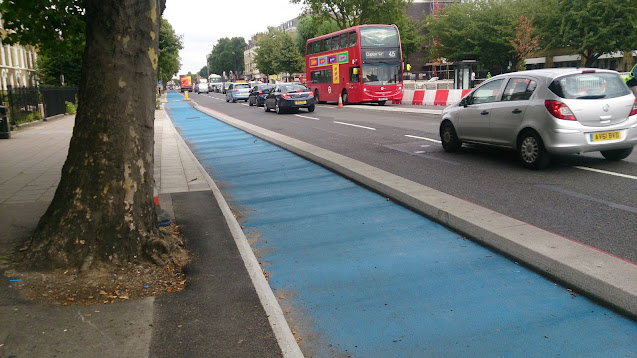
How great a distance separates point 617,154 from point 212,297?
25.9 feet

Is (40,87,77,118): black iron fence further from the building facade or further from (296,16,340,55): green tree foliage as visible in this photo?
(296,16,340,55): green tree foliage

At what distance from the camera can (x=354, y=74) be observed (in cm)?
2945

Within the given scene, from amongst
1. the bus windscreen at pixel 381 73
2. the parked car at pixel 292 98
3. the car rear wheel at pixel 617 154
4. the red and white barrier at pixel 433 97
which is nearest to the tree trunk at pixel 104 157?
the car rear wheel at pixel 617 154

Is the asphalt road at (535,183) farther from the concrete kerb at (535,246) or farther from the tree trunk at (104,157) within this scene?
the tree trunk at (104,157)

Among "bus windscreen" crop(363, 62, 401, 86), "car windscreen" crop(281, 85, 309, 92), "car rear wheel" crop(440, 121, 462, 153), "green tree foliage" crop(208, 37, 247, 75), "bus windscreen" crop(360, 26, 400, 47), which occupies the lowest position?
"car rear wheel" crop(440, 121, 462, 153)

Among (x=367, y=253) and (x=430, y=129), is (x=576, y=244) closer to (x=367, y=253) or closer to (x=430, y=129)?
(x=367, y=253)

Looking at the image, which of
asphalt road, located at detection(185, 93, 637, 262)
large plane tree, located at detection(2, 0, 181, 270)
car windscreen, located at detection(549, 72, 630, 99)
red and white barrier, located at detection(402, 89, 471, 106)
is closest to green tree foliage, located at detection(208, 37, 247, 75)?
red and white barrier, located at detection(402, 89, 471, 106)

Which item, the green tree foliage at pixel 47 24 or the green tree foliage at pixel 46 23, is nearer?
the green tree foliage at pixel 46 23

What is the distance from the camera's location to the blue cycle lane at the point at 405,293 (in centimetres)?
333

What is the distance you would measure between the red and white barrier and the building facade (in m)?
27.0

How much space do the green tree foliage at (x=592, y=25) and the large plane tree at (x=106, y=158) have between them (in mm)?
44924

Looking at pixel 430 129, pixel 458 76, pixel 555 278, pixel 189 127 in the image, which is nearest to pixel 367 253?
pixel 555 278

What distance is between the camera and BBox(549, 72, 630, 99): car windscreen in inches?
320

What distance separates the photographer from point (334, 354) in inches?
129
